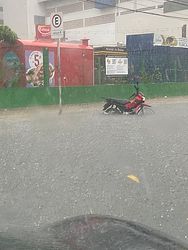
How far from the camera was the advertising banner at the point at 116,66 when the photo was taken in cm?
2130

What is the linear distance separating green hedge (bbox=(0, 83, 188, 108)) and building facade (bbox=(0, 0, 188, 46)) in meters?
33.4

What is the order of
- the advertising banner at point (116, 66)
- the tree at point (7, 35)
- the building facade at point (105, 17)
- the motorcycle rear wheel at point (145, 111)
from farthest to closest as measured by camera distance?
the building facade at point (105, 17)
the advertising banner at point (116, 66)
the tree at point (7, 35)
the motorcycle rear wheel at point (145, 111)

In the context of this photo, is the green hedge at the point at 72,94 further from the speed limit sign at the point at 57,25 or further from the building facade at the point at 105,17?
the building facade at the point at 105,17

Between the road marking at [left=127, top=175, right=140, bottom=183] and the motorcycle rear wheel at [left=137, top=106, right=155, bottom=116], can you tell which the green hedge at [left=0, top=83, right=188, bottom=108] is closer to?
the motorcycle rear wheel at [left=137, top=106, right=155, bottom=116]

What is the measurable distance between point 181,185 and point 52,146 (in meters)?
3.60

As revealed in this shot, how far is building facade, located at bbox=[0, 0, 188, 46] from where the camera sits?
193 ft

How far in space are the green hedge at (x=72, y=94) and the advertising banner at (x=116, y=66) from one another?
1310 mm

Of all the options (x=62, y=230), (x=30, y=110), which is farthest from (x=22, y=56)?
(x=62, y=230)

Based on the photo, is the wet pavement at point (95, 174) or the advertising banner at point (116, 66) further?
the advertising banner at point (116, 66)

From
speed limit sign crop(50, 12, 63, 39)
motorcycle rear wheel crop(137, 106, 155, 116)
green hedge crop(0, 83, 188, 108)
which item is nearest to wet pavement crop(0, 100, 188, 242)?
speed limit sign crop(50, 12, 63, 39)

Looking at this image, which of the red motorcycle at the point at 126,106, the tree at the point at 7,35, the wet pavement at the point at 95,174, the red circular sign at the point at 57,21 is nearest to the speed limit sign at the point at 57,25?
the red circular sign at the point at 57,21

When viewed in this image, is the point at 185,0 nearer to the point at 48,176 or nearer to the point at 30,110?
the point at 30,110

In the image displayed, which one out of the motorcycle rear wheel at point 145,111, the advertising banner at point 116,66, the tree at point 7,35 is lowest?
the motorcycle rear wheel at point 145,111

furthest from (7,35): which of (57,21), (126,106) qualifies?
(126,106)
